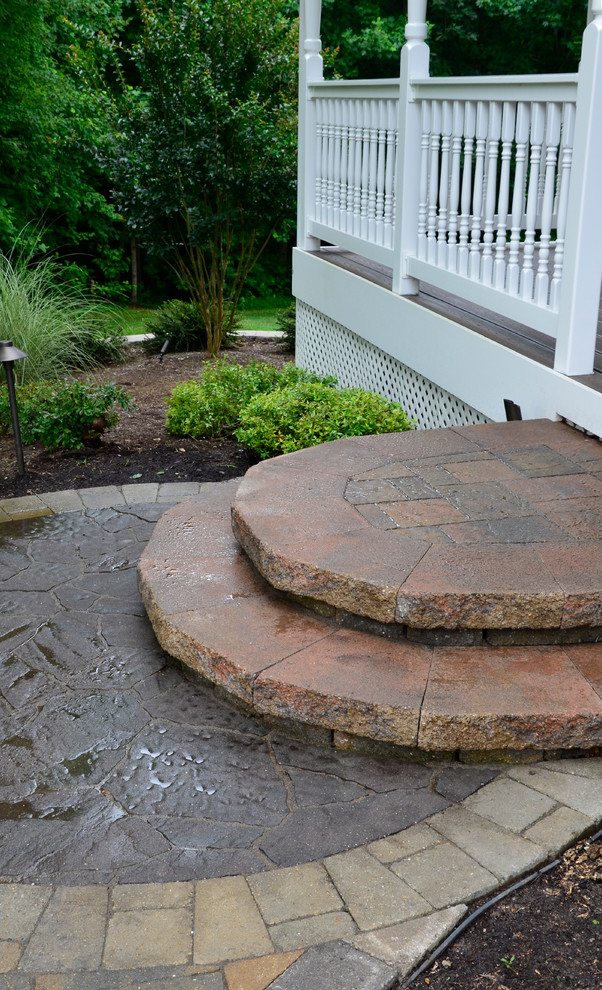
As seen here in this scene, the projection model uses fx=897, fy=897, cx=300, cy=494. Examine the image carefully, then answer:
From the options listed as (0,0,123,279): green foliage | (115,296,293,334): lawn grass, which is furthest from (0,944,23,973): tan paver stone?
(115,296,293,334): lawn grass

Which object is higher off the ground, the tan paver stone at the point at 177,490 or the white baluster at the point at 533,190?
the white baluster at the point at 533,190

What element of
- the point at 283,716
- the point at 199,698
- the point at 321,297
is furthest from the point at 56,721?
the point at 321,297

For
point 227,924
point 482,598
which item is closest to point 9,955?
point 227,924

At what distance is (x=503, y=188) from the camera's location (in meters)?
4.69

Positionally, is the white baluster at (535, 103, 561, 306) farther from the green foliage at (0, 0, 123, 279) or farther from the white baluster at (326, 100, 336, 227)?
the green foliage at (0, 0, 123, 279)

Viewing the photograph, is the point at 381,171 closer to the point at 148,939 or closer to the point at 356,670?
the point at 356,670

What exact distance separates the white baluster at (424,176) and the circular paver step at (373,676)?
2.88m

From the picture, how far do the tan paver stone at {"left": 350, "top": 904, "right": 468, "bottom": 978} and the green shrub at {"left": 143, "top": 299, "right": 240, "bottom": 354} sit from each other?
875 cm

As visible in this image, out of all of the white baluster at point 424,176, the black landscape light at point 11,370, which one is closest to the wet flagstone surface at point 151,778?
the black landscape light at point 11,370

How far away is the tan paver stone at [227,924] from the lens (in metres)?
2.14

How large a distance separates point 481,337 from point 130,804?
3.23 meters

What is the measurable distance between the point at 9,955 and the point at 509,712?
5.03 feet

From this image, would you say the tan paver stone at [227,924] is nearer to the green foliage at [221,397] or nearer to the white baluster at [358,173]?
the green foliage at [221,397]

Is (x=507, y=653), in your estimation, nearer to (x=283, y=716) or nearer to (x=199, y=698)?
(x=283, y=716)
